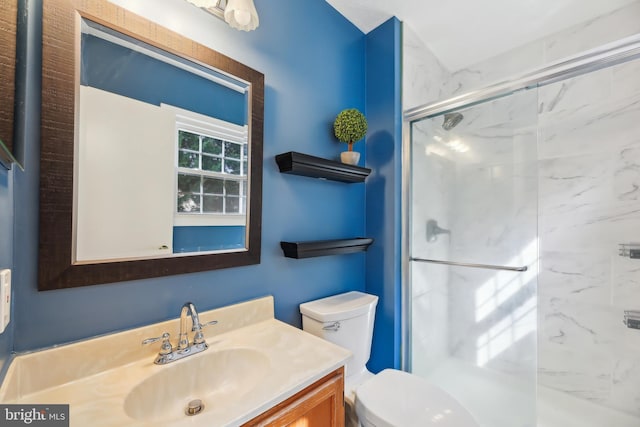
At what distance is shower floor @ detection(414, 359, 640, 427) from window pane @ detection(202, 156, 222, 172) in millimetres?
1645

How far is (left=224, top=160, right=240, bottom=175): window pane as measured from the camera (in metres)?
1.11

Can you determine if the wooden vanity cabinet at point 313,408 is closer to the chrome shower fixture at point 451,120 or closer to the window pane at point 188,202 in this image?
the window pane at point 188,202

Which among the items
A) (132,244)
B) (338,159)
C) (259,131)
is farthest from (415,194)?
(132,244)

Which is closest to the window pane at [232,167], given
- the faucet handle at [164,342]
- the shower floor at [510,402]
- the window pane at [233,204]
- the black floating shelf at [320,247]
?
the window pane at [233,204]

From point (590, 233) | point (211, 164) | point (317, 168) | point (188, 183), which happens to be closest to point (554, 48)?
point (590, 233)

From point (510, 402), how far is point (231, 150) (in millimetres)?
1919

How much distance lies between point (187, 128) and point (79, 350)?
0.78m

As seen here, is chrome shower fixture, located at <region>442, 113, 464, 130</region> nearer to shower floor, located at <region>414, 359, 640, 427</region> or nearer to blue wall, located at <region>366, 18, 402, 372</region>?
blue wall, located at <region>366, 18, 402, 372</region>

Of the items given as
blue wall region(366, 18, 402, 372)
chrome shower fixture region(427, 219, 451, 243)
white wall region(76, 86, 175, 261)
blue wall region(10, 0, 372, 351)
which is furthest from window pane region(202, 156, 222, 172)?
chrome shower fixture region(427, 219, 451, 243)

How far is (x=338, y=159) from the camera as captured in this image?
1553 mm

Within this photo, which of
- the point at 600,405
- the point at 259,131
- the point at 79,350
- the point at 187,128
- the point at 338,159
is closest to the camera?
the point at 79,350

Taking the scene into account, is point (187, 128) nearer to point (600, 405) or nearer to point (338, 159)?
point (338, 159)

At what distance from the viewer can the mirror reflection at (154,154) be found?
81 centimetres

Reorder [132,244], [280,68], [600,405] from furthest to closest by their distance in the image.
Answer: [600,405] < [280,68] < [132,244]
